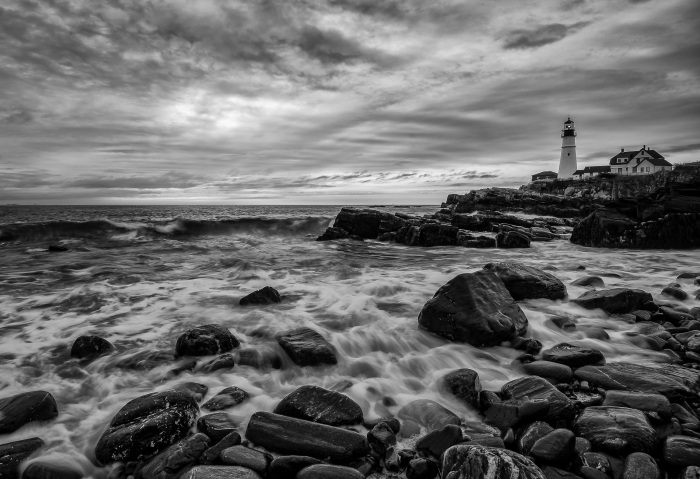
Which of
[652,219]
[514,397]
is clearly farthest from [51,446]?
[652,219]

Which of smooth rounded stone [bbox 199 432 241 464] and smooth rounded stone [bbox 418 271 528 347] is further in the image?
smooth rounded stone [bbox 418 271 528 347]

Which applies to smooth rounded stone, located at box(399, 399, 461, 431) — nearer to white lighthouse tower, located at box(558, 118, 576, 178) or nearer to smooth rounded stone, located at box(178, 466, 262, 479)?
smooth rounded stone, located at box(178, 466, 262, 479)

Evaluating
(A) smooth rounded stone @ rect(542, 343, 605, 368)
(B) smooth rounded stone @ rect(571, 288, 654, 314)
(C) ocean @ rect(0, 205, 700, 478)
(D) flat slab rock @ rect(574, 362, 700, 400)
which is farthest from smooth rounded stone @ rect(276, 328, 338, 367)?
(B) smooth rounded stone @ rect(571, 288, 654, 314)

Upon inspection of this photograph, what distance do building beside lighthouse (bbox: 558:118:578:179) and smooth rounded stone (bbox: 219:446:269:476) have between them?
80.9 metres

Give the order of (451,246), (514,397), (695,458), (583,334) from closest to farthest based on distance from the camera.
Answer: (695,458) < (514,397) < (583,334) < (451,246)

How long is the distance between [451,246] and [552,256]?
491cm

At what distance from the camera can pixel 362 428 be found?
10.9ft

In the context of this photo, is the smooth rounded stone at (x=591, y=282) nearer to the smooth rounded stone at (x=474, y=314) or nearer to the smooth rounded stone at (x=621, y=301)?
the smooth rounded stone at (x=621, y=301)

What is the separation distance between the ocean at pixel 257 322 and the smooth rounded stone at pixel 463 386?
0.10 meters

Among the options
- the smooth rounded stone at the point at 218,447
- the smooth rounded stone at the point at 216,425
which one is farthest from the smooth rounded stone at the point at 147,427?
the smooth rounded stone at the point at 218,447

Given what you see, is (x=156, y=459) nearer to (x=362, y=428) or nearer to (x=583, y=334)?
(x=362, y=428)

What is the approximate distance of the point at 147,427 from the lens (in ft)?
10.1

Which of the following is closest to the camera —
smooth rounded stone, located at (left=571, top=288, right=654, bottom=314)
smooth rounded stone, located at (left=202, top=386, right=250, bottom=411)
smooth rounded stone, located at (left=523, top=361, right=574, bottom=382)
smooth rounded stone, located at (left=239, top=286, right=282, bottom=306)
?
smooth rounded stone, located at (left=202, top=386, right=250, bottom=411)

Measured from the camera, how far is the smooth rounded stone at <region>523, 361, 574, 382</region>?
3992mm
